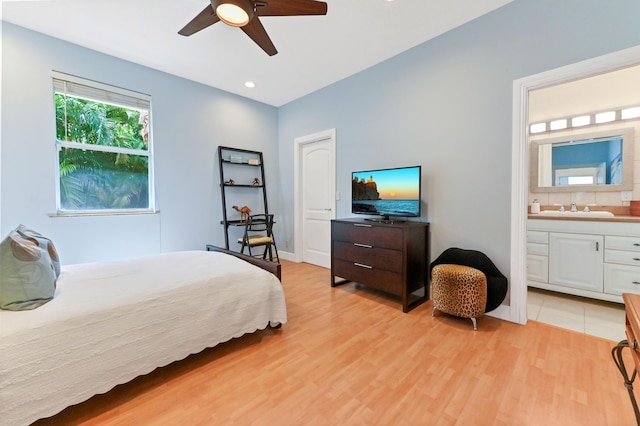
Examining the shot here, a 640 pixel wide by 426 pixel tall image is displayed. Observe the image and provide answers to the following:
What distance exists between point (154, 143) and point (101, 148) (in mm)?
537

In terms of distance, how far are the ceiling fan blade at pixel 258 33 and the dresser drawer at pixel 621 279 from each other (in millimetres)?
3726

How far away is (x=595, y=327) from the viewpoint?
85.4 inches

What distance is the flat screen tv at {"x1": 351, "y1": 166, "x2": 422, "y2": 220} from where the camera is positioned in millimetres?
2676

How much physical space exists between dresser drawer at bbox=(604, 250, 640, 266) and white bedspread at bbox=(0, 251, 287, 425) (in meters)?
3.09

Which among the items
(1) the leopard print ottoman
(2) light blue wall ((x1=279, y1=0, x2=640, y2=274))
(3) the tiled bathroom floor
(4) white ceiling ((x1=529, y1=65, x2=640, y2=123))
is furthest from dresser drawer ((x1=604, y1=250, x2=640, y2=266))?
(4) white ceiling ((x1=529, y1=65, x2=640, y2=123))

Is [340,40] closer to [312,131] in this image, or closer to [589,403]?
[312,131]

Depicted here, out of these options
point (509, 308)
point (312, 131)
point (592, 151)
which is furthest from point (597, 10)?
point (312, 131)

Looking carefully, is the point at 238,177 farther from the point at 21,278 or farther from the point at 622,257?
the point at 622,257

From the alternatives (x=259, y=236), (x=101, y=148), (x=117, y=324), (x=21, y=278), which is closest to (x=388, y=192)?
(x=259, y=236)

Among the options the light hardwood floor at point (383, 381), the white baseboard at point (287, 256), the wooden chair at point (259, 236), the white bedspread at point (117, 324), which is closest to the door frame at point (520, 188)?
the light hardwood floor at point (383, 381)

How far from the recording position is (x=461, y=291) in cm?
214

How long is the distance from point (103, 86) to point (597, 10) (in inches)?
179

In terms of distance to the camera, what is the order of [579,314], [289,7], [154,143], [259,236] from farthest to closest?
[259,236]
[154,143]
[579,314]
[289,7]

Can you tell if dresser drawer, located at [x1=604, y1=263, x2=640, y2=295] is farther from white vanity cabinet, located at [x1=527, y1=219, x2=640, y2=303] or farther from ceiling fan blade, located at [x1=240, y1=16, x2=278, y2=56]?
ceiling fan blade, located at [x1=240, y1=16, x2=278, y2=56]
